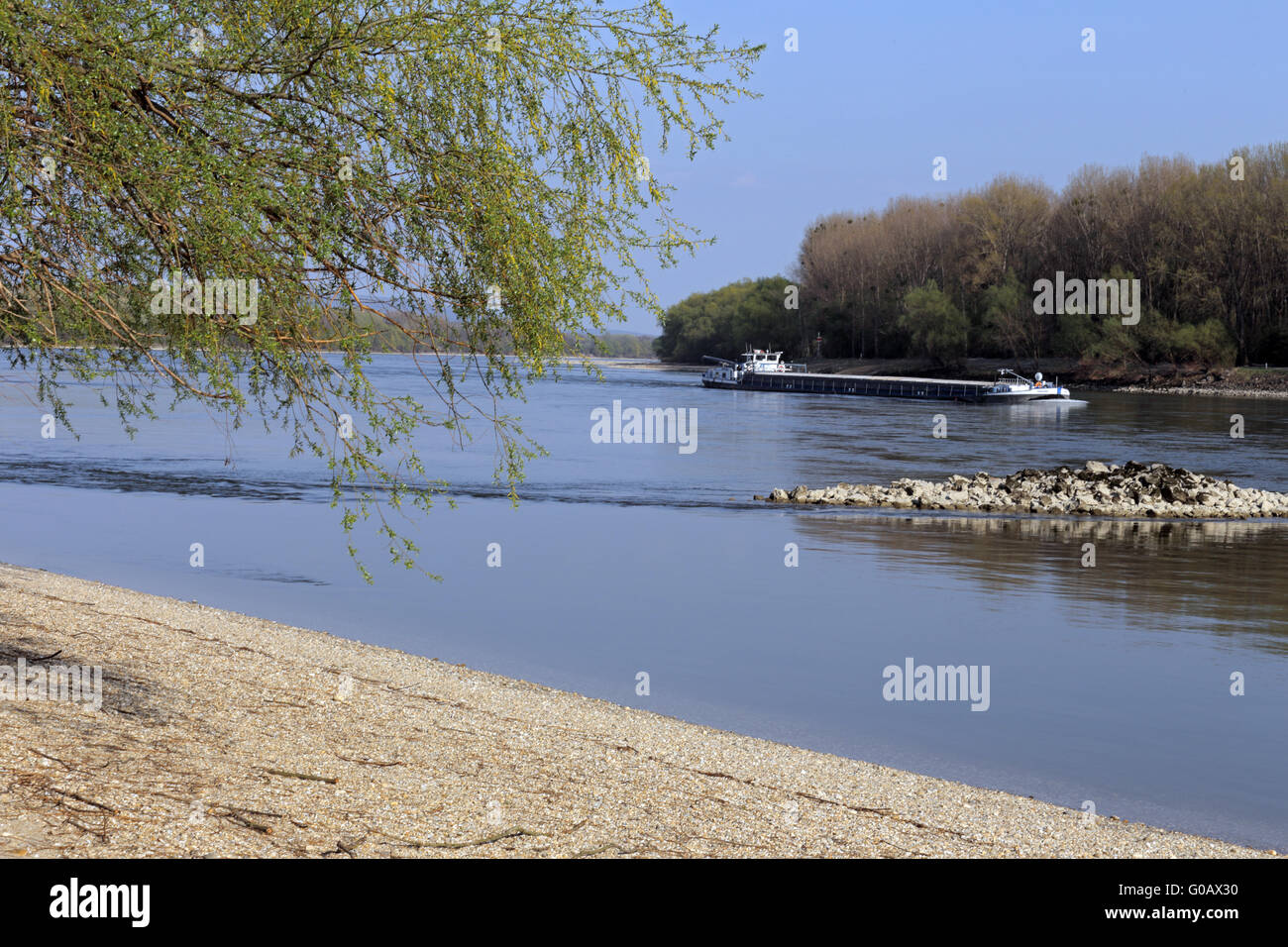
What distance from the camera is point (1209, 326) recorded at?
367ft

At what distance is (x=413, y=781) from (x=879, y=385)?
4351 inches

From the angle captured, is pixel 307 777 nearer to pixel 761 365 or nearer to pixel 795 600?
pixel 795 600

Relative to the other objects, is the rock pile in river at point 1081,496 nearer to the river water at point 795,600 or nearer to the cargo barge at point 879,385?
the river water at point 795,600

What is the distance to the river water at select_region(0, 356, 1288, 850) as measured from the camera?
1230cm

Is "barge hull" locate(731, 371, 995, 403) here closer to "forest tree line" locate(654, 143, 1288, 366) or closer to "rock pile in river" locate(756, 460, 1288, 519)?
"forest tree line" locate(654, 143, 1288, 366)

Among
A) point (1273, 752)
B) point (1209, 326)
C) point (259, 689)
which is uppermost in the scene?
point (1209, 326)

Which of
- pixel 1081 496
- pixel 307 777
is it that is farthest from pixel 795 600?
pixel 1081 496

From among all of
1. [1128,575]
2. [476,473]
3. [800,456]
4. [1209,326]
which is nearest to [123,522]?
[476,473]

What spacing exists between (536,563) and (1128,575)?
11.2 metres

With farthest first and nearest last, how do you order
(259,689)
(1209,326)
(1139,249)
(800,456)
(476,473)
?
(1139,249) → (1209,326) → (800,456) → (476,473) → (259,689)

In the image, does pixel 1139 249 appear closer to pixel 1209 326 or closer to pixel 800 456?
pixel 1209 326

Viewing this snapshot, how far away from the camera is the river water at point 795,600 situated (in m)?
12.3

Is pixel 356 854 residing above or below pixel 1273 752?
above

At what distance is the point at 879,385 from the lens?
11556 cm
